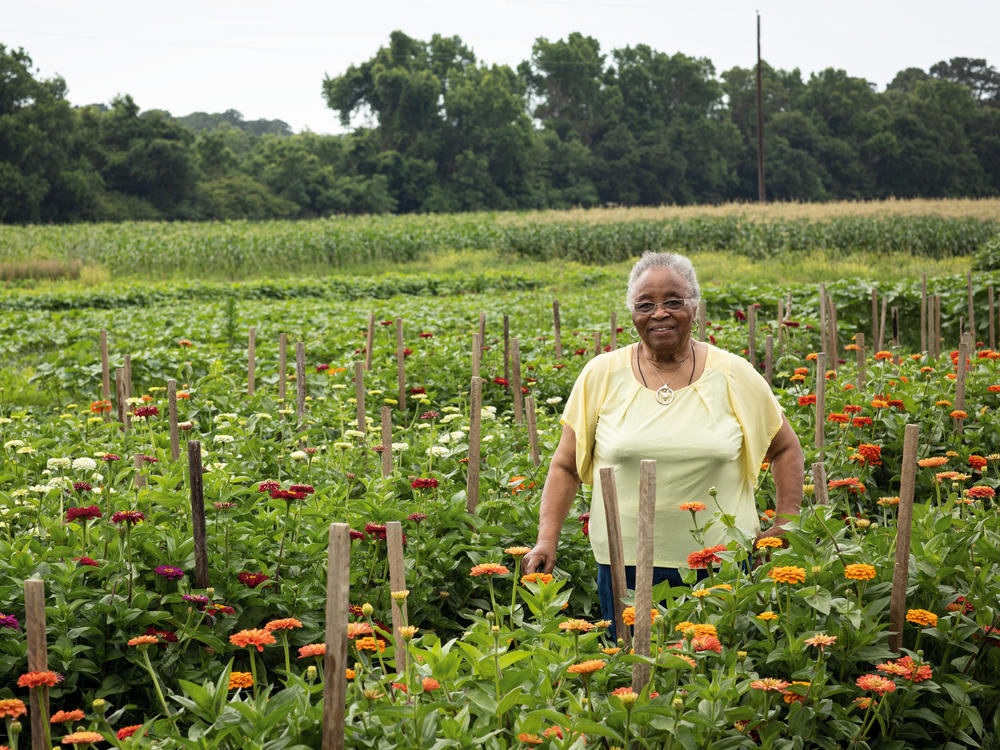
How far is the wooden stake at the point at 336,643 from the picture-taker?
5.80ft

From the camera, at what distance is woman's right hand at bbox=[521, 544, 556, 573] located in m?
2.89

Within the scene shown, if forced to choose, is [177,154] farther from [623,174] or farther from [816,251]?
[816,251]

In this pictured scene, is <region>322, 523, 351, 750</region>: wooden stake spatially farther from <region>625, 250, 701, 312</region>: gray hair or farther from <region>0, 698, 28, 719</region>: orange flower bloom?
<region>625, 250, 701, 312</region>: gray hair

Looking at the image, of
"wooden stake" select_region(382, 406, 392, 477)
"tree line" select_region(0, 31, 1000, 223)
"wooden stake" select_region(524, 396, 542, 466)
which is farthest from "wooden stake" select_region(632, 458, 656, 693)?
"tree line" select_region(0, 31, 1000, 223)

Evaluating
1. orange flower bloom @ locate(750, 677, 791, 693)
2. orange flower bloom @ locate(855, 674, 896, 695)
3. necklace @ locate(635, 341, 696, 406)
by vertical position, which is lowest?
orange flower bloom @ locate(855, 674, 896, 695)

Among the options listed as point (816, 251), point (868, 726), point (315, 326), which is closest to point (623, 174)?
point (816, 251)

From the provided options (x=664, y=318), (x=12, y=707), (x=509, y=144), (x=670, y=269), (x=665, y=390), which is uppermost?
(x=509, y=144)

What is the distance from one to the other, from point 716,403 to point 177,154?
165 feet

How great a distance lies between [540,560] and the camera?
2.91 meters

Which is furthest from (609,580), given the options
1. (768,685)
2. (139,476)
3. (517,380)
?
(517,380)

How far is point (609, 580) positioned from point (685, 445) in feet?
1.81

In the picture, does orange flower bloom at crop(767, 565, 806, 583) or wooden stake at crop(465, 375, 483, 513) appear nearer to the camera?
orange flower bloom at crop(767, 565, 806, 583)

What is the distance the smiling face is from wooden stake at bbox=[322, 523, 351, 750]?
56.6 inches

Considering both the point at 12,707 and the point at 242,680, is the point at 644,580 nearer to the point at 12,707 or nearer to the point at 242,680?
the point at 242,680
